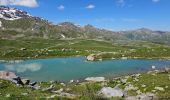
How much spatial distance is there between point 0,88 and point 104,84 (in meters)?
18.8

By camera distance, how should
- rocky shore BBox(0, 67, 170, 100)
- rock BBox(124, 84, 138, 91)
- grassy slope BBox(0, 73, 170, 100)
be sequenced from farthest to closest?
1. rock BBox(124, 84, 138, 91)
2. rocky shore BBox(0, 67, 170, 100)
3. grassy slope BBox(0, 73, 170, 100)

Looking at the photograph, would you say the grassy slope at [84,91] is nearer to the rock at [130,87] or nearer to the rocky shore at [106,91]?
the rocky shore at [106,91]

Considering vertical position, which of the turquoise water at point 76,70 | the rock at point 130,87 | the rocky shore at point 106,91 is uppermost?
the rocky shore at point 106,91

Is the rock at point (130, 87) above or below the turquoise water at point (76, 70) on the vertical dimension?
above

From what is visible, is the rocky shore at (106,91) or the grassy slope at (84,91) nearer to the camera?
the grassy slope at (84,91)

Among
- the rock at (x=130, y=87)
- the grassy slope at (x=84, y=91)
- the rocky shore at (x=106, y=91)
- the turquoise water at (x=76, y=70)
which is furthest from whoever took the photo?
the turquoise water at (x=76, y=70)

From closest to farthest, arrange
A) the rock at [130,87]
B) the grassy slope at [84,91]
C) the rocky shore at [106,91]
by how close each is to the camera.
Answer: the grassy slope at [84,91] → the rocky shore at [106,91] → the rock at [130,87]

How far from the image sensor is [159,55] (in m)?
127

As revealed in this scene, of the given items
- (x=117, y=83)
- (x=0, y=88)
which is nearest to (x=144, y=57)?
(x=117, y=83)

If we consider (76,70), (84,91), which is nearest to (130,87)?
(84,91)

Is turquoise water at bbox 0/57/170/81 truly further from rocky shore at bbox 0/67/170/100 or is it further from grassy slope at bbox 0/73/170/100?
grassy slope at bbox 0/73/170/100

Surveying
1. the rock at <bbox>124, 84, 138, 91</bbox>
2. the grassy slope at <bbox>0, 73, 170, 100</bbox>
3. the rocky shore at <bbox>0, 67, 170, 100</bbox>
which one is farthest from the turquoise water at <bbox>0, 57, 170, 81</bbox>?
the rock at <bbox>124, 84, 138, 91</bbox>

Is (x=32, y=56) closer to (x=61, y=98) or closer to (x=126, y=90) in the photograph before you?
(x=126, y=90)

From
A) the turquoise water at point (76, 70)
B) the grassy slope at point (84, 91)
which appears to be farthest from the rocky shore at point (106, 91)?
the turquoise water at point (76, 70)
